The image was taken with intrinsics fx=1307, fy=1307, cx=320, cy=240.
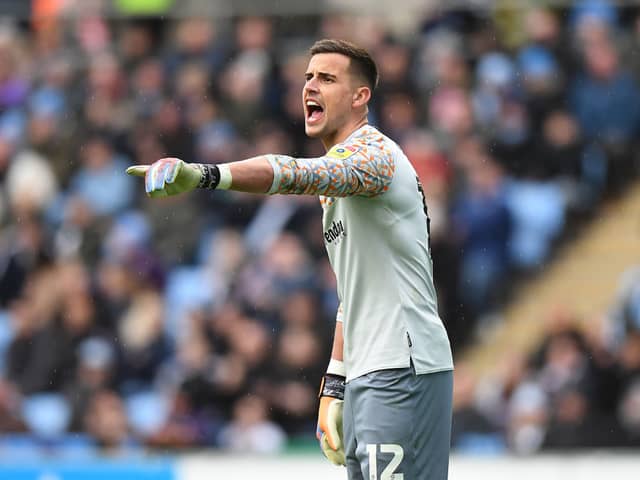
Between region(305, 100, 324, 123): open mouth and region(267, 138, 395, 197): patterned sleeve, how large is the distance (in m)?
0.41

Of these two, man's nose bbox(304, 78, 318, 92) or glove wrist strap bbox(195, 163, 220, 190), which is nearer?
glove wrist strap bbox(195, 163, 220, 190)

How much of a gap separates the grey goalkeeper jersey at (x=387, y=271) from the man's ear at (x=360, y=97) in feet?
0.56

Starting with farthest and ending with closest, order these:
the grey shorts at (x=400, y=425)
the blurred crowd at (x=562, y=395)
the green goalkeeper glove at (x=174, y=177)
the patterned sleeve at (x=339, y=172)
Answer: the blurred crowd at (x=562, y=395)
the grey shorts at (x=400, y=425)
the patterned sleeve at (x=339, y=172)
the green goalkeeper glove at (x=174, y=177)

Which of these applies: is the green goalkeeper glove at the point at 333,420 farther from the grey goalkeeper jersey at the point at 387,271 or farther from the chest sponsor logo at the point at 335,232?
the chest sponsor logo at the point at 335,232

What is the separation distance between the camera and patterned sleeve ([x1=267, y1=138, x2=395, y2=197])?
16.3ft

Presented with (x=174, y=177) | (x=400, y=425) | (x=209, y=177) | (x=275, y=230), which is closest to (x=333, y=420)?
(x=400, y=425)

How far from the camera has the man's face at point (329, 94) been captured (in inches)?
224

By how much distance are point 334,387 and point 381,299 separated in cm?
66

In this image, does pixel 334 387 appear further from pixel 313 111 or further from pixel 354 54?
pixel 354 54

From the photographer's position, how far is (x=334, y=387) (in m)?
6.01

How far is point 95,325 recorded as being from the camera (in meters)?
12.2

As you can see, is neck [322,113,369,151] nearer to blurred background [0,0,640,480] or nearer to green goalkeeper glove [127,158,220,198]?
green goalkeeper glove [127,158,220,198]

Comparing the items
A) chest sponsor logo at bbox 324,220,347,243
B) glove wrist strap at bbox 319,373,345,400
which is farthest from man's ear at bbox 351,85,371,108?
glove wrist strap at bbox 319,373,345,400

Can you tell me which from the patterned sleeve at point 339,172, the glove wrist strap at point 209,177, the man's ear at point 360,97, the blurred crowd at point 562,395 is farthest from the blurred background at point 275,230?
the glove wrist strap at point 209,177
